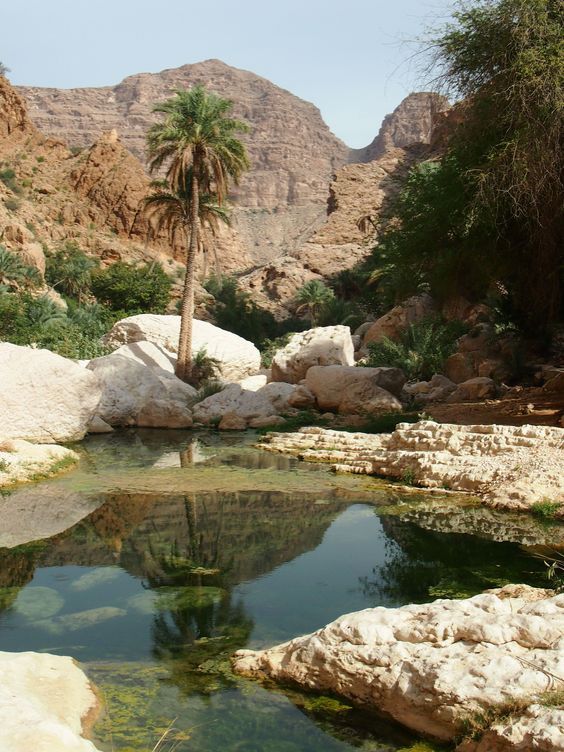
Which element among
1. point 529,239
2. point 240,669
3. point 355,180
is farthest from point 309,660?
point 355,180

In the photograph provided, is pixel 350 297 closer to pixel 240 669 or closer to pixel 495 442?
pixel 495 442

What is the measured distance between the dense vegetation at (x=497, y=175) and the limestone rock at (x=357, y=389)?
226cm

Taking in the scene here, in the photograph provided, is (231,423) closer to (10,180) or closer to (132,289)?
(132,289)

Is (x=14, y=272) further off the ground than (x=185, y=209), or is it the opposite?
(x=185, y=209)

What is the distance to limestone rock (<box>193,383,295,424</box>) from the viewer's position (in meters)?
17.1

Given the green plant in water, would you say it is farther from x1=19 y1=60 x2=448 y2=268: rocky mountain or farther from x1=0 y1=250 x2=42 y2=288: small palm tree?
x1=19 y1=60 x2=448 y2=268: rocky mountain

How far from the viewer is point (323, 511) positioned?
8.70 meters

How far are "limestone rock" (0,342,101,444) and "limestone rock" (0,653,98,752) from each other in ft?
29.6

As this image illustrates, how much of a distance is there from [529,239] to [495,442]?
19.0 feet

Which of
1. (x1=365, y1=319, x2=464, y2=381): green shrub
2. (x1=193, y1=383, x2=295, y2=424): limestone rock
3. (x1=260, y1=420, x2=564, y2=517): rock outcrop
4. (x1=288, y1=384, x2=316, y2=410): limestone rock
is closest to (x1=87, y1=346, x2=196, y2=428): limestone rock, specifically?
(x1=193, y1=383, x2=295, y2=424): limestone rock

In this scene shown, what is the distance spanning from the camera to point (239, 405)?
17297 millimetres

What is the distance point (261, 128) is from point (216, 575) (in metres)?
148

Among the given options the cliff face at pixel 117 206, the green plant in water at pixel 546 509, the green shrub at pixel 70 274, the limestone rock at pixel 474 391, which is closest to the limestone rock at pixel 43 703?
the green plant in water at pixel 546 509

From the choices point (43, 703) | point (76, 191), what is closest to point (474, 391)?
point (43, 703)
